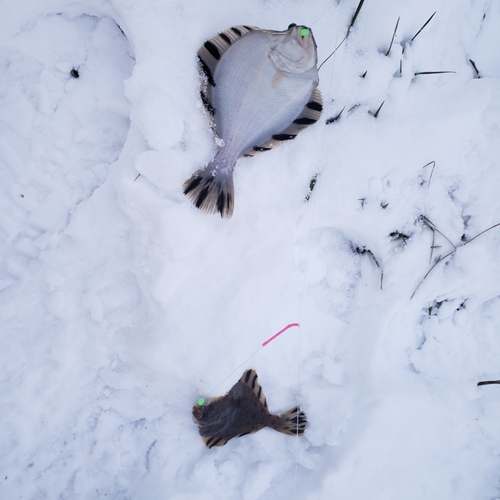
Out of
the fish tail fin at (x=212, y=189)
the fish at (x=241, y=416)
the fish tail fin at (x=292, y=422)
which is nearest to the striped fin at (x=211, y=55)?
the fish tail fin at (x=212, y=189)

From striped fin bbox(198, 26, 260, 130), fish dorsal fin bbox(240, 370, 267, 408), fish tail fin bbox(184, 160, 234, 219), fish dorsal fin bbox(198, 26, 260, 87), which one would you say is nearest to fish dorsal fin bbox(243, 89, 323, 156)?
fish tail fin bbox(184, 160, 234, 219)

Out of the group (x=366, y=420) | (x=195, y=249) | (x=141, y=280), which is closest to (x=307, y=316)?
(x=366, y=420)

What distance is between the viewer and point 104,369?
2.06 meters

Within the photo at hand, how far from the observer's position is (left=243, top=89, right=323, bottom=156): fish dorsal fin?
1.79 meters

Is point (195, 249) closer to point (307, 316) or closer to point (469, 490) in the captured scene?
point (307, 316)

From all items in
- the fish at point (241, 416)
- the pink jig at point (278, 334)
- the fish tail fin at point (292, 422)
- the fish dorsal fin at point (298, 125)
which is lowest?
the fish tail fin at point (292, 422)

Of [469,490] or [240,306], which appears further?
[469,490]

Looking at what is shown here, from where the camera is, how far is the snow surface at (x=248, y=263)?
183 centimetres

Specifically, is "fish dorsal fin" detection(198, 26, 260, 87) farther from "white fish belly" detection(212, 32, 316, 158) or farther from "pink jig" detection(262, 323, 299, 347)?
"pink jig" detection(262, 323, 299, 347)

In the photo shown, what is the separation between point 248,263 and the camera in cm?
192

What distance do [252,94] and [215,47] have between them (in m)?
0.34

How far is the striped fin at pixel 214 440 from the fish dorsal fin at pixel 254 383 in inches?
12.7

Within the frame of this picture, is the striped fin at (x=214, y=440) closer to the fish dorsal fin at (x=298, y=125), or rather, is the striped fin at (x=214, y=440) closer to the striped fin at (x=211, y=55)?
the fish dorsal fin at (x=298, y=125)

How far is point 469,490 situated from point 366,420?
0.88 meters
